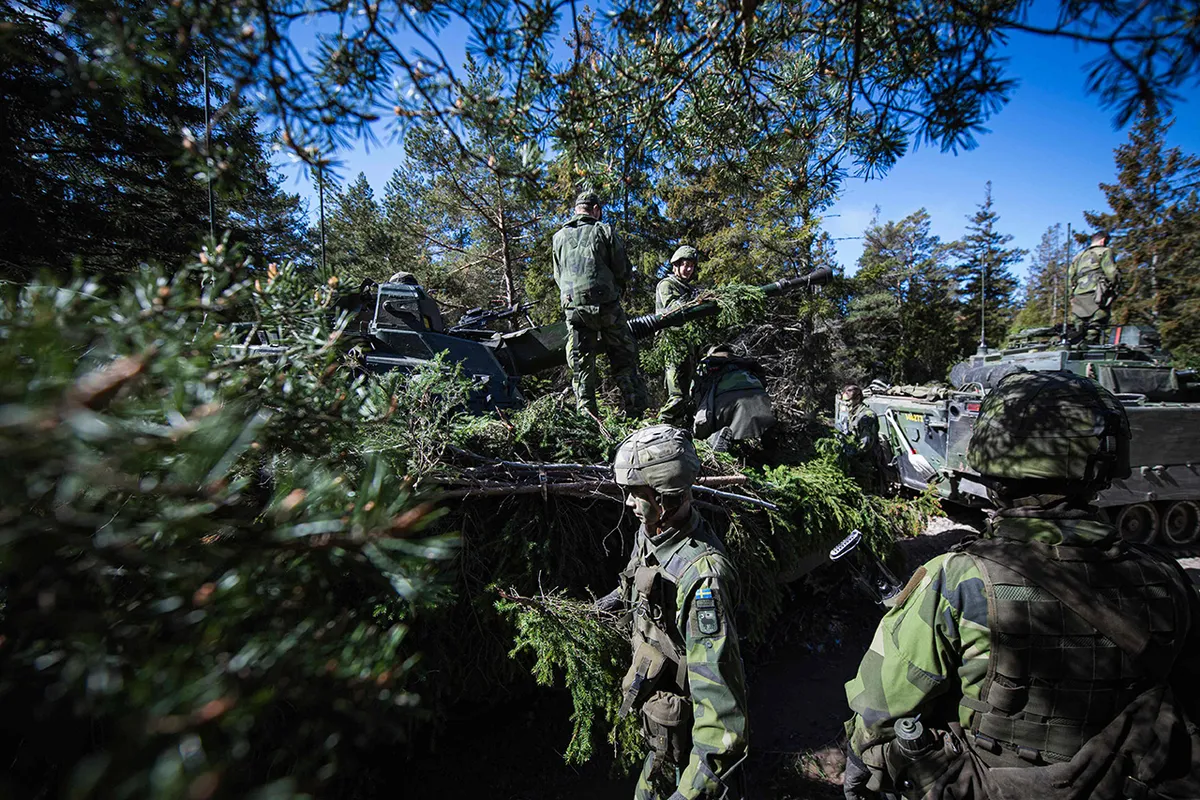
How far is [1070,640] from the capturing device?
155 centimetres

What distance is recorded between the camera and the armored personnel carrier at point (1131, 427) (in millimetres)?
6828

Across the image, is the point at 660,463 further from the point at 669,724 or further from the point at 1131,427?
the point at 1131,427

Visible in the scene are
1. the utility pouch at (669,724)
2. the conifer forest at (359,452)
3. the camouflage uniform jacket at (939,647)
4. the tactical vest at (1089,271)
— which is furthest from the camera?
the tactical vest at (1089,271)

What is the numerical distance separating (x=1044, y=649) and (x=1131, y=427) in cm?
738

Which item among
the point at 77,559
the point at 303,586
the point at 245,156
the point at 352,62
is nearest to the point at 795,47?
the point at 352,62

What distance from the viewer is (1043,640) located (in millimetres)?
1554

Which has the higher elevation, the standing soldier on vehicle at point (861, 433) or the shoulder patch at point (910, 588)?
the shoulder patch at point (910, 588)

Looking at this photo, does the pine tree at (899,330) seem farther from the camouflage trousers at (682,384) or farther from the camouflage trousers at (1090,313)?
the camouflage trousers at (682,384)

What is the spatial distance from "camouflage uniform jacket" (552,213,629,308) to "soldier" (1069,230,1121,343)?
29.9ft

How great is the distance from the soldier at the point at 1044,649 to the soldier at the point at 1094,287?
990 centimetres

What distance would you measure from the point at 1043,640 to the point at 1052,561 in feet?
0.76

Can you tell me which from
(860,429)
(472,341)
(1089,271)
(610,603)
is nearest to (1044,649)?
(610,603)

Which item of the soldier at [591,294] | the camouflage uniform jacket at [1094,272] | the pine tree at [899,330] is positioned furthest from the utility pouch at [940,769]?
the pine tree at [899,330]

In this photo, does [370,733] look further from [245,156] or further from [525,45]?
[525,45]
